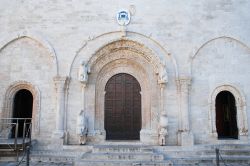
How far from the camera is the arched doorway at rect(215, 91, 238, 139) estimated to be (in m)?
13.4

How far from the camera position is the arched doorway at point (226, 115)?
13352 millimetres

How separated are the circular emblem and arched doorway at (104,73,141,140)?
2.36 meters

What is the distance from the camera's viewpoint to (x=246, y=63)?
13062 millimetres

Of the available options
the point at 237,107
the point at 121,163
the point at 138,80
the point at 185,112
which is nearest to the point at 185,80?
the point at 185,112

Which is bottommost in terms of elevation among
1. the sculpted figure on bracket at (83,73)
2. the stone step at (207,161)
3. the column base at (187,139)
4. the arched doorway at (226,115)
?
the stone step at (207,161)

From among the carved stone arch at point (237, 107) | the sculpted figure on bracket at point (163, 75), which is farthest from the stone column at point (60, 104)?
the carved stone arch at point (237, 107)

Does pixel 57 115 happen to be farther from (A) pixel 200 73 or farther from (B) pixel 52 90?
(A) pixel 200 73

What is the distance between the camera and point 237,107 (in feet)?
42.1

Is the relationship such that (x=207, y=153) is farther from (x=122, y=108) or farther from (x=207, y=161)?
(x=122, y=108)

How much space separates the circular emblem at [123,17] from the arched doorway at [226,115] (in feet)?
19.1

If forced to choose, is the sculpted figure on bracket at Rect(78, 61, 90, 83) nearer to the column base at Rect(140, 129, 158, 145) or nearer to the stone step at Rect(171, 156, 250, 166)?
the column base at Rect(140, 129, 158, 145)

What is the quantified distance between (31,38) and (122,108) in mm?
5170

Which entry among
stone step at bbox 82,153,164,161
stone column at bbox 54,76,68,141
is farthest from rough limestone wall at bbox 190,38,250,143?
stone column at bbox 54,76,68,141

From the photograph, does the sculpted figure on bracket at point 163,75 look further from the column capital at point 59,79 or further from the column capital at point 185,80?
the column capital at point 59,79
